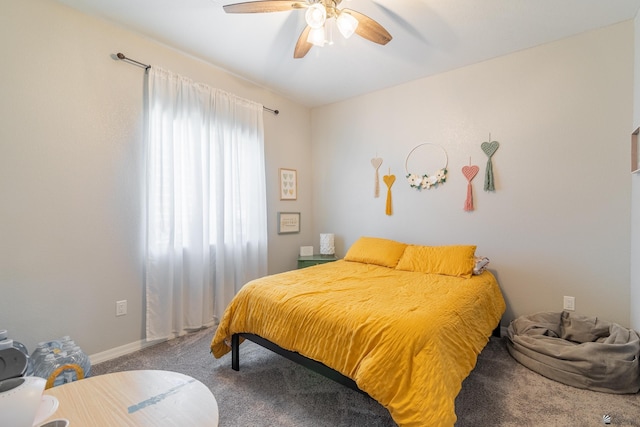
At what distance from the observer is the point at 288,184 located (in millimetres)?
3818

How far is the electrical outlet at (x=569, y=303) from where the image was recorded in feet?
7.91

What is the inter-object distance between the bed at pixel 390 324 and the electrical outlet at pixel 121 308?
0.87 metres

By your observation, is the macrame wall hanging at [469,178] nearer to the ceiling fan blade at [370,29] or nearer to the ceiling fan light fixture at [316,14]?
the ceiling fan blade at [370,29]

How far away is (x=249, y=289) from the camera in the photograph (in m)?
2.07

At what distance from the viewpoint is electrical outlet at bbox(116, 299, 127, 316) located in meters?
2.31

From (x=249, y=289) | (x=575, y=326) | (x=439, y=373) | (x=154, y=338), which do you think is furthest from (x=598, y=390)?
(x=154, y=338)

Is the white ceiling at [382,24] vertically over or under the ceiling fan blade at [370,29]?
over

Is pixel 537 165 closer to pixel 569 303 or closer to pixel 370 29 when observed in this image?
pixel 569 303

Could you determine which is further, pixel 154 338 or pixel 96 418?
pixel 154 338

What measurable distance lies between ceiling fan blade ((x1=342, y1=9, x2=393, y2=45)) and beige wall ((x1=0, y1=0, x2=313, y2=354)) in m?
1.82

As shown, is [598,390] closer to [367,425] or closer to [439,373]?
[439,373]

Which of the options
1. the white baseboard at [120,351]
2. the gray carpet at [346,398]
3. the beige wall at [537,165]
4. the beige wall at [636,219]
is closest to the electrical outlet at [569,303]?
the beige wall at [537,165]

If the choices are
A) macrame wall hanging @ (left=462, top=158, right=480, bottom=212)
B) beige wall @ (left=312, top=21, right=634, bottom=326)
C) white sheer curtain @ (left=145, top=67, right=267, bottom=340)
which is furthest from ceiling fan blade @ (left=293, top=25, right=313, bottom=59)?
macrame wall hanging @ (left=462, top=158, right=480, bottom=212)

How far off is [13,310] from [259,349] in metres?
1.66
